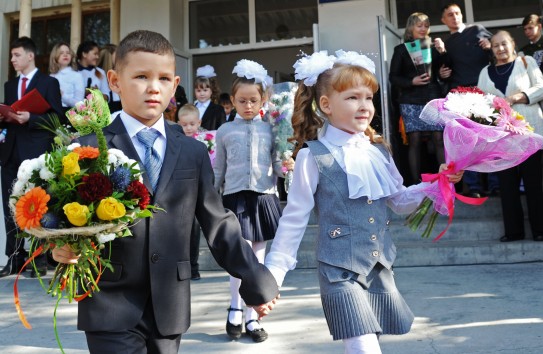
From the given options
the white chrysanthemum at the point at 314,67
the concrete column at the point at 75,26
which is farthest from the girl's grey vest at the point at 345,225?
the concrete column at the point at 75,26

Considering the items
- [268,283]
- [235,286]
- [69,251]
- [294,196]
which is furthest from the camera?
[235,286]

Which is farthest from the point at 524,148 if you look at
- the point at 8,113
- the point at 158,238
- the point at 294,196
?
the point at 8,113

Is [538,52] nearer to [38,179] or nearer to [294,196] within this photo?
[294,196]

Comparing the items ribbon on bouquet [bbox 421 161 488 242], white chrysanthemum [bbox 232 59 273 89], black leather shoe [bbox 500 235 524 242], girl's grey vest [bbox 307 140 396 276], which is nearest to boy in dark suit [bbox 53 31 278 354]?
girl's grey vest [bbox 307 140 396 276]

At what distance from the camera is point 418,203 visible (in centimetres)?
271

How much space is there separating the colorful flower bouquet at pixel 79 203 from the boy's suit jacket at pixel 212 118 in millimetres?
4929

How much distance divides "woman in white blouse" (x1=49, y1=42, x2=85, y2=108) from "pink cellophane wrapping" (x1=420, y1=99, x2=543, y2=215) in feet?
16.8

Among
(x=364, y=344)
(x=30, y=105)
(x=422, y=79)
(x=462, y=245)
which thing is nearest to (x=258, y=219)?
(x=364, y=344)

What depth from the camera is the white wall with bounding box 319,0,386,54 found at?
840cm

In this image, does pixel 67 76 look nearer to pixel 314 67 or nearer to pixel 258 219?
pixel 258 219

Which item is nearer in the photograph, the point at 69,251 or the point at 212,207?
the point at 69,251

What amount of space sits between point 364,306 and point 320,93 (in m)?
1.07

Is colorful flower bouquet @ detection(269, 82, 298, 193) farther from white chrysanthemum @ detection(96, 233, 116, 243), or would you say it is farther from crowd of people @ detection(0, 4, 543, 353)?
white chrysanthemum @ detection(96, 233, 116, 243)

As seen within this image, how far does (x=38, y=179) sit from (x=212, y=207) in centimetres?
68
